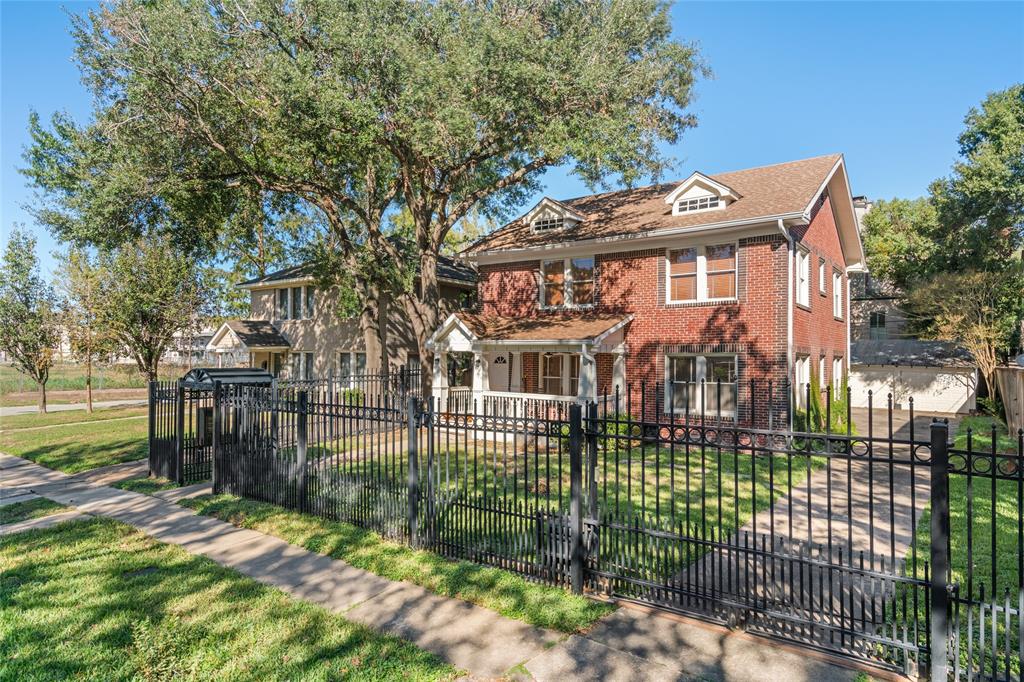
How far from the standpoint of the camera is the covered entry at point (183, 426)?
33.2 feet

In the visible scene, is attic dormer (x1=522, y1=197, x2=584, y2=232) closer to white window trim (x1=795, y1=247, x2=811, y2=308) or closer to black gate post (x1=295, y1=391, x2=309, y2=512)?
white window trim (x1=795, y1=247, x2=811, y2=308)

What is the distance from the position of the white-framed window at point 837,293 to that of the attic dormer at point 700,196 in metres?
6.45

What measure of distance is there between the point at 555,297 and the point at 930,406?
19.2 meters

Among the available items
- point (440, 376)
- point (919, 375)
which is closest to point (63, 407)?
point (440, 376)

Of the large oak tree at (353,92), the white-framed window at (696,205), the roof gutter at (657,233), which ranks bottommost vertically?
the roof gutter at (657,233)

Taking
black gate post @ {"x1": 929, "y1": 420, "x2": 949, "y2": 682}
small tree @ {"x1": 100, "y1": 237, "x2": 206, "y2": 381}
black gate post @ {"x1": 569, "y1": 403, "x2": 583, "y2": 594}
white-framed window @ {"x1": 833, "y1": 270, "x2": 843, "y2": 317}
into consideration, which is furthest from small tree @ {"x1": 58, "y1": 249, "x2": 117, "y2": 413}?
white-framed window @ {"x1": 833, "y1": 270, "x2": 843, "y2": 317}

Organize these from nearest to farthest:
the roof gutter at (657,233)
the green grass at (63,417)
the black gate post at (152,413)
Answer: the black gate post at (152,413)
the roof gutter at (657,233)
the green grass at (63,417)

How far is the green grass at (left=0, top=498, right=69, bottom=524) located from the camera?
8180 millimetres

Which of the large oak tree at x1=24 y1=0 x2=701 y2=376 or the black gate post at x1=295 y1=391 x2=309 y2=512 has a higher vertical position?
the large oak tree at x1=24 y1=0 x2=701 y2=376

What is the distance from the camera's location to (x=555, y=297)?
18.8m

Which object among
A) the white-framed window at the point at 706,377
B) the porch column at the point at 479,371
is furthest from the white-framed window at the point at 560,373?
the white-framed window at the point at 706,377

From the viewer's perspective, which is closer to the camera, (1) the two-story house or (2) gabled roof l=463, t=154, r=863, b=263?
(2) gabled roof l=463, t=154, r=863, b=263

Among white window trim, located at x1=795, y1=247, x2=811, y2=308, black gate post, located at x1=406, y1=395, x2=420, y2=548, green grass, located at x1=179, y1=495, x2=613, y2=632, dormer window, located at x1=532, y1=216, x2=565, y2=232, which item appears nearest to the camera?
green grass, located at x1=179, y1=495, x2=613, y2=632

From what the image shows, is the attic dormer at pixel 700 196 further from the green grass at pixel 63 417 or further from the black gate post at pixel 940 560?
the green grass at pixel 63 417
